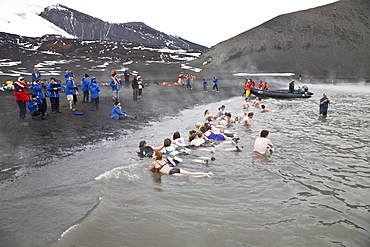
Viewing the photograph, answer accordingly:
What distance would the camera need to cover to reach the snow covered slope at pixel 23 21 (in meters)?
98.5

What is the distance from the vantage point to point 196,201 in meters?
6.46

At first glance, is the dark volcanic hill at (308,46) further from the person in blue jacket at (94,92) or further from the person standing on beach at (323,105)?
the person in blue jacket at (94,92)

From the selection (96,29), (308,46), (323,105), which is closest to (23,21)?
(96,29)

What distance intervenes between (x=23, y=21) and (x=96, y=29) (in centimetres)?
2830

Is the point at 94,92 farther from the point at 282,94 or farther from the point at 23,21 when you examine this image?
the point at 23,21

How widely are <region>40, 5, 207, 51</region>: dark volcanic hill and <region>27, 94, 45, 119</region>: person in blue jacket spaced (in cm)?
11118

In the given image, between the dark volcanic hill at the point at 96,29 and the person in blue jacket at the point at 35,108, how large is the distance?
365ft

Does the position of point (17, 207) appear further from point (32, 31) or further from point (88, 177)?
point (32, 31)

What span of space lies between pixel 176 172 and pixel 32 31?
114324 millimetres

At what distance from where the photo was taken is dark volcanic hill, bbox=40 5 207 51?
12031cm

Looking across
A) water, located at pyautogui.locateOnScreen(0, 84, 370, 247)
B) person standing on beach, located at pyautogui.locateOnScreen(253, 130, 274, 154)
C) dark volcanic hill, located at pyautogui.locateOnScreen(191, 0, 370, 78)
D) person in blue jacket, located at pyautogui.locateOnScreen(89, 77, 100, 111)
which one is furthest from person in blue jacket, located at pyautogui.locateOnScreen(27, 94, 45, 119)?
dark volcanic hill, located at pyautogui.locateOnScreen(191, 0, 370, 78)

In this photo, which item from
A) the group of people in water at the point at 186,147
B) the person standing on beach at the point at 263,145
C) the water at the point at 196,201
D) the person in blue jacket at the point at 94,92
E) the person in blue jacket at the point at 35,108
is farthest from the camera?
the person in blue jacket at the point at 94,92

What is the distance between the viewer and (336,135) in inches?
519

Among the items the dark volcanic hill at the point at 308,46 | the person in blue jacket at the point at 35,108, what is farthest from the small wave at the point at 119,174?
the dark volcanic hill at the point at 308,46
